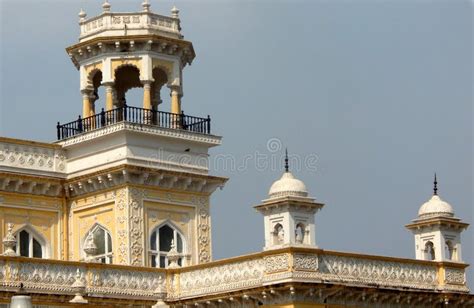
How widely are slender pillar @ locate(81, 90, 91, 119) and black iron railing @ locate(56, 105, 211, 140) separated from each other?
1.12 feet

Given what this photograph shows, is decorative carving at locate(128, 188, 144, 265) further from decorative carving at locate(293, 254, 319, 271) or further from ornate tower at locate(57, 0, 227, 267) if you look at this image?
decorative carving at locate(293, 254, 319, 271)

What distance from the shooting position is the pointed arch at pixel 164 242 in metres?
61.2

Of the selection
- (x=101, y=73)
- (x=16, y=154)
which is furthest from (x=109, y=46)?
(x=16, y=154)

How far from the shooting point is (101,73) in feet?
211

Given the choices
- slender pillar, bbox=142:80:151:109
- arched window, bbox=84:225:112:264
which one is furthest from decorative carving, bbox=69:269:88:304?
slender pillar, bbox=142:80:151:109

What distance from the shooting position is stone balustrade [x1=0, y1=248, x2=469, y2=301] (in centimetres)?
5353

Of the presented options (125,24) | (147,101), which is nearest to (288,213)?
(147,101)

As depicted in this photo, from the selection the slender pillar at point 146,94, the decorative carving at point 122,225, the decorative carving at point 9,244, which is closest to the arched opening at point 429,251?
the decorative carving at point 122,225

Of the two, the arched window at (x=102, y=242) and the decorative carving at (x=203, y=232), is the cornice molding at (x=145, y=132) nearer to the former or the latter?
the decorative carving at (x=203, y=232)

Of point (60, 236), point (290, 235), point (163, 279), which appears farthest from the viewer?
point (60, 236)

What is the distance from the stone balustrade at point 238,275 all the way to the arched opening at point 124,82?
10.2 metres

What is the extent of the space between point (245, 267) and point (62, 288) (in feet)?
20.2

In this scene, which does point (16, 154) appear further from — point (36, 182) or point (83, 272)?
point (83, 272)

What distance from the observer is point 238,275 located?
55656mm
